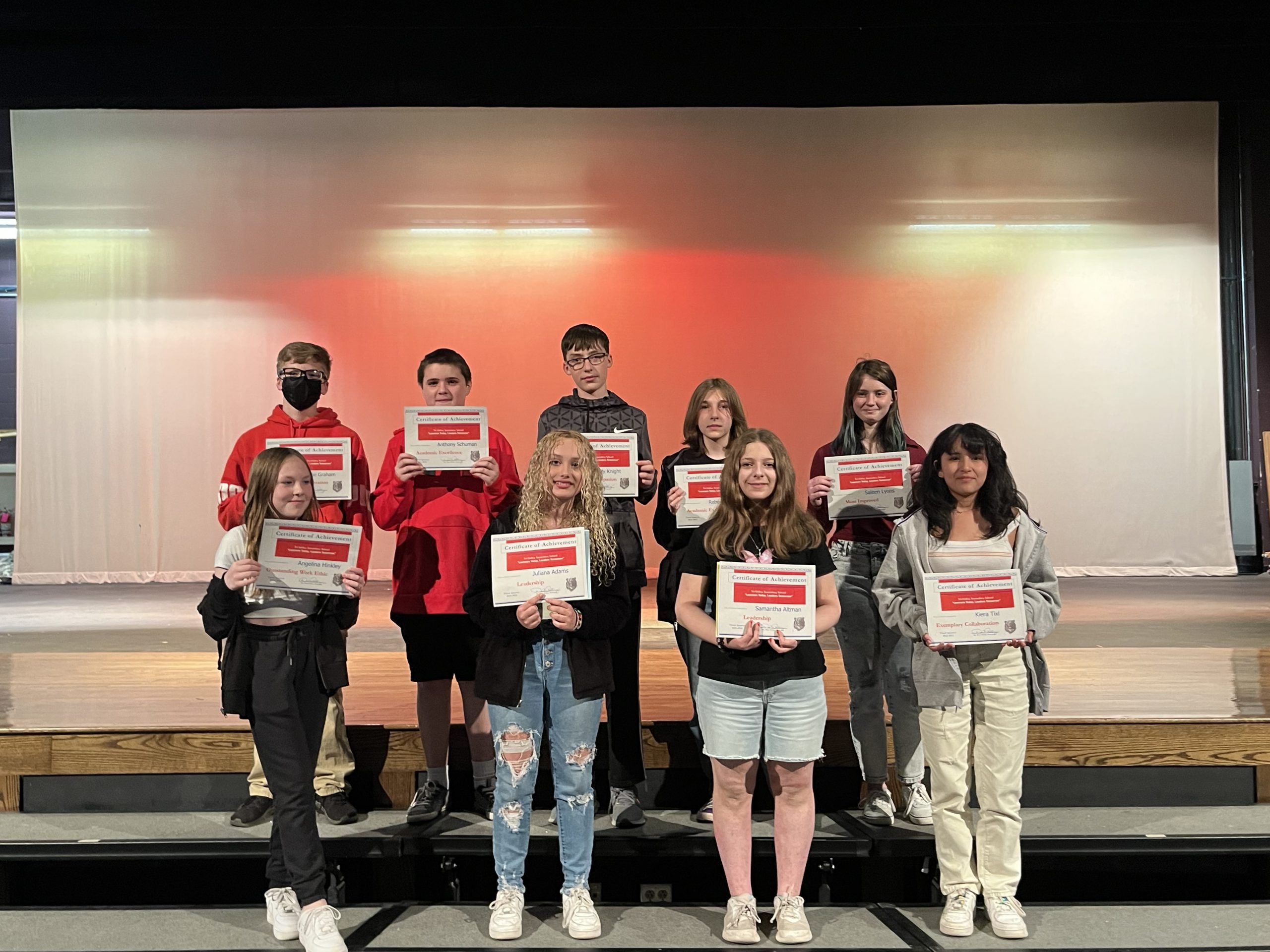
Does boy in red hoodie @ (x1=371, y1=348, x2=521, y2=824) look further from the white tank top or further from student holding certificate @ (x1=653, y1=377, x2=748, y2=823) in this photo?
the white tank top

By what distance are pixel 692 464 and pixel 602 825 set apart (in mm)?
1105

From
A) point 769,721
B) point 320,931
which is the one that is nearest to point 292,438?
point 320,931

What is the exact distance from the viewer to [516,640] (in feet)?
8.85

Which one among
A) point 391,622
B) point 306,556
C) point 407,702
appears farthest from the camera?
point 391,622

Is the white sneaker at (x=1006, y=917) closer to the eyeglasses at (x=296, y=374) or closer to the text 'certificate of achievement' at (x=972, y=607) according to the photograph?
the text 'certificate of achievement' at (x=972, y=607)

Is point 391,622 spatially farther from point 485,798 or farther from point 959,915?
point 959,915

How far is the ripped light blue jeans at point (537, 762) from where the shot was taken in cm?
269

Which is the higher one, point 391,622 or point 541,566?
point 541,566

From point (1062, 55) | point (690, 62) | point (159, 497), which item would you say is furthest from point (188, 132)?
point (1062, 55)

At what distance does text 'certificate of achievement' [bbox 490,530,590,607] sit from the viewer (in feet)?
8.60

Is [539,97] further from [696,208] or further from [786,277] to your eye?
[786,277]

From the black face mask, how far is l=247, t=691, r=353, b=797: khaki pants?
0.88 meters

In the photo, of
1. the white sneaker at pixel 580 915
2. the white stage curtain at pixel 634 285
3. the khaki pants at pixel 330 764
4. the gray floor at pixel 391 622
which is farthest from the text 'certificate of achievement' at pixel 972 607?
the white stage curtain at pixel 634 285

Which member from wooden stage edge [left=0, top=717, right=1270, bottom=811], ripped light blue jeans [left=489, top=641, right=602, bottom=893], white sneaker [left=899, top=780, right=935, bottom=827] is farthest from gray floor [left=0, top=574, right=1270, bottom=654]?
ripped light blue jeans [left=489, top=641, right=602, bottom=893]
